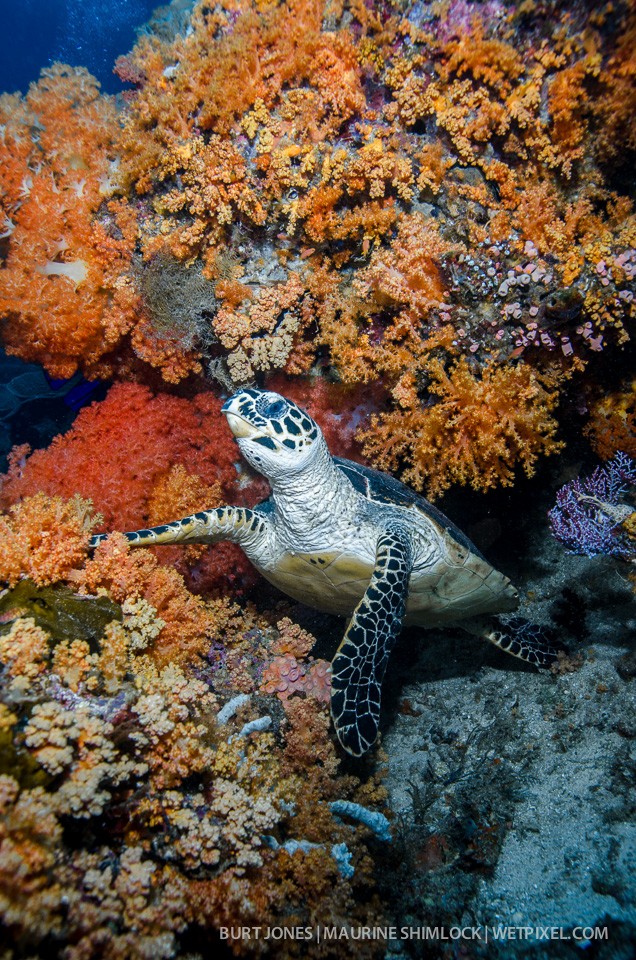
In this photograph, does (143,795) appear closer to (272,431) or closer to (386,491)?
(272,431)

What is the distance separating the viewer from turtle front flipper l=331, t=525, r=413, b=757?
247cm

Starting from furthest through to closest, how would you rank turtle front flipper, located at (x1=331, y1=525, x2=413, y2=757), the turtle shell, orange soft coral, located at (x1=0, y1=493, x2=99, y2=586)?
the turtle shell < turtle front flipper, located at (x1=331, y1=525, x2=413, y2=757) < orange soft coral, located at (x1=0, y1=493, x2=99, y2=586)

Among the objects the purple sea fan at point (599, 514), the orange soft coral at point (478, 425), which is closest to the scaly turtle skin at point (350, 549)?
the orange soft coral at point (478, 425)

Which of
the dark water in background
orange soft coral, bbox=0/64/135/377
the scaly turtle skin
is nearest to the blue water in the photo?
the dark water in background

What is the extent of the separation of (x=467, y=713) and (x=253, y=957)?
2.25 meters

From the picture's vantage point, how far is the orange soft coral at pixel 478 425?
3158 mm

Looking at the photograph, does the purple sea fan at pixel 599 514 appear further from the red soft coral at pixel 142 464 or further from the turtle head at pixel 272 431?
the red soft coral at pixel 142 464

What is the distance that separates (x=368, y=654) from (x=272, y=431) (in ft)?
4.71

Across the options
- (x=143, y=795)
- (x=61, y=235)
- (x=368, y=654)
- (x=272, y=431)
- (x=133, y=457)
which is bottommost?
(x=368, y=654)

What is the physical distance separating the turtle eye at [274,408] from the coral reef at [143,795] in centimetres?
114

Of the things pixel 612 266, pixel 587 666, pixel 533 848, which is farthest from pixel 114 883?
pixel 612 266

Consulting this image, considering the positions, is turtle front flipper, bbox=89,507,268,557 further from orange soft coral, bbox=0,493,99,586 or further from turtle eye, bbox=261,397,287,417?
turtle eye, bbox=261,397,287,417

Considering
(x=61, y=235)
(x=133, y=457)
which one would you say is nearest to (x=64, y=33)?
(x=61, y=235)

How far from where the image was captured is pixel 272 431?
9.12 ft
